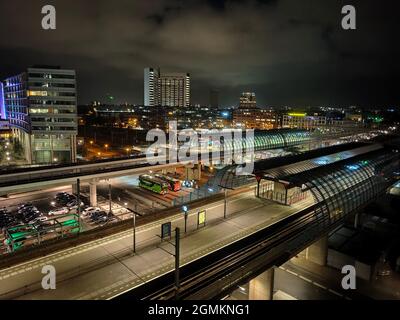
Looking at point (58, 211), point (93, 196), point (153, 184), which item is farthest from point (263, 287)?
point (153, 184)

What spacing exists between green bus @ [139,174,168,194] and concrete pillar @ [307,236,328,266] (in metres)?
23.9

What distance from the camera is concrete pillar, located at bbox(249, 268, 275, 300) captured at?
19.4m

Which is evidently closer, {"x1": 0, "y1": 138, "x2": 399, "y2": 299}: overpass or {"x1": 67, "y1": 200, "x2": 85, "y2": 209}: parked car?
{"x1": 0, "y1": 138, "x2": 399, "y2": 299}: overpass

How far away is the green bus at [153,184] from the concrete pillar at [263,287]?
84.4ft

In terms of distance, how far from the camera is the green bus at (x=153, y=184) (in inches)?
1730

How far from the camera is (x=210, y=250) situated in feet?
61.1

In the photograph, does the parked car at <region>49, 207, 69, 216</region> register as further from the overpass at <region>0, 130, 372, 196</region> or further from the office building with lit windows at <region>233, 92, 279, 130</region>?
the office building with lit windows at <region>233, 92, 279, 130</region>

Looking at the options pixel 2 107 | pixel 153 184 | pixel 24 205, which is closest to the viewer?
pixel 24 205

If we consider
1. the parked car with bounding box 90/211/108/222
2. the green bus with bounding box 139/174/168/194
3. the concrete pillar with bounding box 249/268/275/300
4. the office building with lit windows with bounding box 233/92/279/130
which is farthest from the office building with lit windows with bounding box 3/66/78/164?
the office building with lit windows with bounding box 233/92/279/130

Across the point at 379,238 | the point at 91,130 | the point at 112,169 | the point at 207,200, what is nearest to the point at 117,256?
the point at 207,200

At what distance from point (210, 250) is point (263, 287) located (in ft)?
16.6

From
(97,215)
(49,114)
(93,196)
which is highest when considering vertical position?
(49,114)

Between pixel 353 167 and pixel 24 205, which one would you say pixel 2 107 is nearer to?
pixel 24 205
